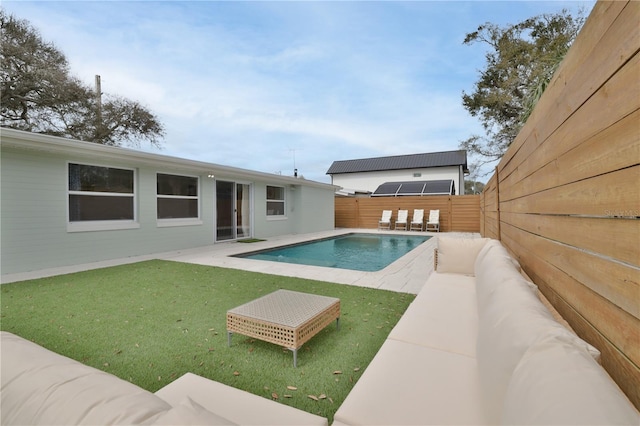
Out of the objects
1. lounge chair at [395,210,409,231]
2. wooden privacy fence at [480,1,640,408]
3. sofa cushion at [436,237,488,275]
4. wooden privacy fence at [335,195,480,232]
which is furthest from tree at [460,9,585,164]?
wooden privacy fence at [480,1,640,408]

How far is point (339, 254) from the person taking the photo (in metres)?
9.34

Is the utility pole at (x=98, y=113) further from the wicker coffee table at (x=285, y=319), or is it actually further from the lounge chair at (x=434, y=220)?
the lounge chair at (x=434, y=220)

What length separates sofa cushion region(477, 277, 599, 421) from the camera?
105 centimetres

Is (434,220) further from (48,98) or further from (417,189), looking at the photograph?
(48,98)

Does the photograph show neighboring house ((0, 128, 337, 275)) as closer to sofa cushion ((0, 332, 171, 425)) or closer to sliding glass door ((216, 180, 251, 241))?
sliding glass door ((216, 180, 251, 241))

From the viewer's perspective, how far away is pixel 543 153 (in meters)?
2.11

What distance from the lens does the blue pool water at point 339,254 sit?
24.7ft

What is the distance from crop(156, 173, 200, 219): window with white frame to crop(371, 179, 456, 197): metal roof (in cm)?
1386

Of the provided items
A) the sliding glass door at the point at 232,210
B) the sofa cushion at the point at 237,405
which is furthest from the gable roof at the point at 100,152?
the sofa cushion at the point at 237,405

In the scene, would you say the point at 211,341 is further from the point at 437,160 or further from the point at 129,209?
the point at 437,160

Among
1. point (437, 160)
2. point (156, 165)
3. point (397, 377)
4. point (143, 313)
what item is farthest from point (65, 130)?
point (437, 160)

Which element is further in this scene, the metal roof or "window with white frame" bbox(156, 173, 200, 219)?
the metal roof

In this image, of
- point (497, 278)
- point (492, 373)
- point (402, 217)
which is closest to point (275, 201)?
point (402, 217)

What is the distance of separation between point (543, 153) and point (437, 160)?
909 inches
